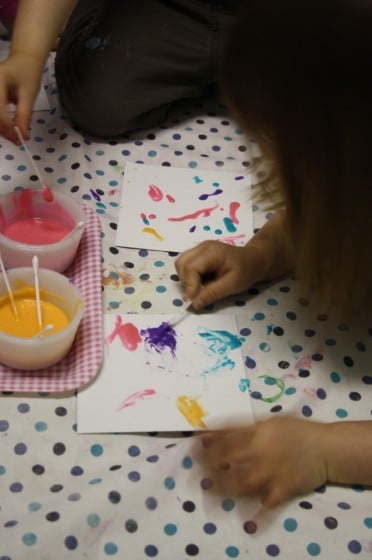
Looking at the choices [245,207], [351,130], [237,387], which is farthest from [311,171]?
[245,207]

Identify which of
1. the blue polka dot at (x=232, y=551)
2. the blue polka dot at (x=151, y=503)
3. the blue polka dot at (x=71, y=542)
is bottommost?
the blue polka dot at (x=232, y=551)

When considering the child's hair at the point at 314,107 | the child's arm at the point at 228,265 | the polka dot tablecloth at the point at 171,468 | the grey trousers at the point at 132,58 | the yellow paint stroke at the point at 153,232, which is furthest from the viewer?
the grey trousers at the point at 132,58

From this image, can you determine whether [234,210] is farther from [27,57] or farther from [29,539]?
[29,539]

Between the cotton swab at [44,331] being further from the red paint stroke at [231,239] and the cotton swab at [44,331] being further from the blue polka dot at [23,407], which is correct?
the red paint stroke at [231,239]

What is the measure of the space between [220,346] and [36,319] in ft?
0.77

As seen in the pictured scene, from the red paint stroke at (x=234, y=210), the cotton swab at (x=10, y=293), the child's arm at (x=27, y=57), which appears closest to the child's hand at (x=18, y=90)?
the child's arm at (x=27, y=57)

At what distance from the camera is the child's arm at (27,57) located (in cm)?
89

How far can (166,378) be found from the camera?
30.3 inches

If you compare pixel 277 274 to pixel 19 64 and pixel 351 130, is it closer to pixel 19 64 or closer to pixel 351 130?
pixel 351 130

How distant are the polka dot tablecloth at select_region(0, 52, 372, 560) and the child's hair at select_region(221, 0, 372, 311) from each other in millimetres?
122

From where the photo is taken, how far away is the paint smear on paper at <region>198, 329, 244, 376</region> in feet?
2.59

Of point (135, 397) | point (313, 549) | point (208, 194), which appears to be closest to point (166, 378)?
point (135, 397)

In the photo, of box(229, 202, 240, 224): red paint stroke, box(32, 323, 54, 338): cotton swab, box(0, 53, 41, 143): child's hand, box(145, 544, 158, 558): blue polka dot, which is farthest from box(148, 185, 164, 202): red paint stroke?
box(145, 544, 158, 558): blue polka dot

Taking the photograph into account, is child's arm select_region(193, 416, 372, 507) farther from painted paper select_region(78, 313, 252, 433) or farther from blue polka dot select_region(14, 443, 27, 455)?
blue polka dot select_region(14, 443, 27, 455)
